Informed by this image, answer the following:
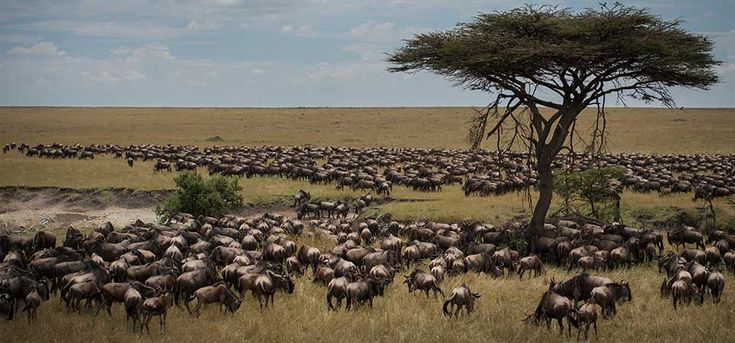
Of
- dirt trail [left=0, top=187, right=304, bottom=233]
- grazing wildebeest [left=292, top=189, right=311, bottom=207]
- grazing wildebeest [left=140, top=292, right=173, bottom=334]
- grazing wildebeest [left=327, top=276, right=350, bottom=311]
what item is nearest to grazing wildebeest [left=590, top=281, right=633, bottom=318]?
grazing wildebeest [left=327, top=276, right=350, bottom=311]

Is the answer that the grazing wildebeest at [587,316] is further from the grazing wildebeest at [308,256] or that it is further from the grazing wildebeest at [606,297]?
the grazing wildebeest at [308,256]

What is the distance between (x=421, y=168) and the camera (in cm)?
3809

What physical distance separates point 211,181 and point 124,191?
22.9 ft

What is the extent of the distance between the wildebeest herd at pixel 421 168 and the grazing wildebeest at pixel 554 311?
1110cm

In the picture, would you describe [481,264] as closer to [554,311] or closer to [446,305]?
[446,305]

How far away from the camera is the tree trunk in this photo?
18.6 metres

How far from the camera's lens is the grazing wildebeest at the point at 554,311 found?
10938mm

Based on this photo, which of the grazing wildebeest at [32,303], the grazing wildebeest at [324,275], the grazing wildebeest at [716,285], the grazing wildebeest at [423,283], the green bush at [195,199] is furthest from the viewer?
the green bush at [195,199]

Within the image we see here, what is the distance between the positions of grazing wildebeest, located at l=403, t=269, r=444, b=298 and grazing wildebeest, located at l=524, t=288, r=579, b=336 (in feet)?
7.01

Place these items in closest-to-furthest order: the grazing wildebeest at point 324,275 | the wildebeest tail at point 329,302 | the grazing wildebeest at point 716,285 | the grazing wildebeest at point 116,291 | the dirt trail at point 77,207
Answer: the grazing wildebeest at point 116,291 → the wildebeest tail at point 329,302 → the grazing wildebeest at point 716,285 → the grazing wildebeest at point 324,275 → the dirt trail at point 77,207

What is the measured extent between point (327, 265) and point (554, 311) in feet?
18.2

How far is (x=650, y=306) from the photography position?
1254 centimetres

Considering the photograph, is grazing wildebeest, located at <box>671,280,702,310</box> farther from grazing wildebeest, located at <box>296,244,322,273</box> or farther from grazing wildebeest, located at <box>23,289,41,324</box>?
grazing wildebeest, located at <box>23,289,41,324</box>

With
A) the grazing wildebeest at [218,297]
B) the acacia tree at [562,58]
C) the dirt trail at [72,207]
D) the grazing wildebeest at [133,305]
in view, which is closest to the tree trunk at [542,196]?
the acacia tree at [562,58]
